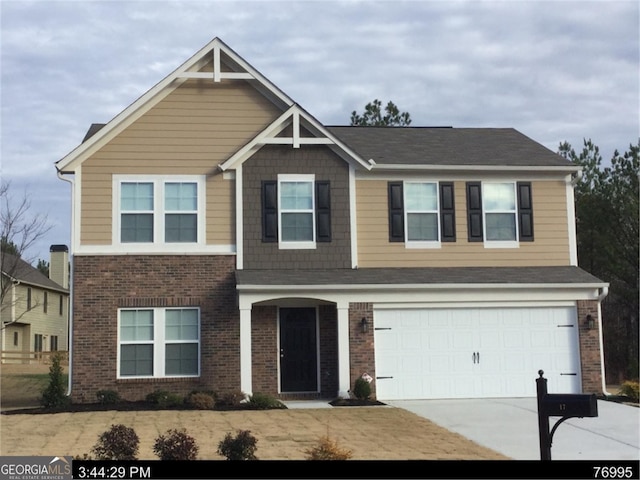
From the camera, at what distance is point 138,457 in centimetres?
1179

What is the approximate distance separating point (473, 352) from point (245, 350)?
565cm

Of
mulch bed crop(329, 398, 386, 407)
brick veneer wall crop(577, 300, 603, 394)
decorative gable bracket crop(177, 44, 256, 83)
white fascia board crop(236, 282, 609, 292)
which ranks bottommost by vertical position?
mulch bed crop(329, 398, 386, 407)

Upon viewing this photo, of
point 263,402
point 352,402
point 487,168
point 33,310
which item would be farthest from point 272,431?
point 33,310

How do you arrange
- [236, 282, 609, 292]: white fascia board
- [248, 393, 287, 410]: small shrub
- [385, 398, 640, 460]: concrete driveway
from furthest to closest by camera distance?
1. [236, 282, 609, 292]: white fascia board
2. [248, 393, 287, 410]: small shrub
3. [385, 398, 640, 460]: concrete driveway

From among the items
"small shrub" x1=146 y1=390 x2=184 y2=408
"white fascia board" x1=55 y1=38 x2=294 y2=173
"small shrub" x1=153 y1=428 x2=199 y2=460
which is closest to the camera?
"small shrub" x1=153 y1=428 x2=199 y2=460

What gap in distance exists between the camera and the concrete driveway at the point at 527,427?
13.1 metres

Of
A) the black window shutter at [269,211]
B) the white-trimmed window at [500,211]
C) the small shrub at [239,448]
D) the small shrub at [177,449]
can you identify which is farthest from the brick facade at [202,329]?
the small shrub at [177,449]

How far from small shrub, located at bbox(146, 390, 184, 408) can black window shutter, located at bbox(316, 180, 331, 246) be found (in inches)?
205

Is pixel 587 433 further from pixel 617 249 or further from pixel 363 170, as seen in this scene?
pixel 617 249

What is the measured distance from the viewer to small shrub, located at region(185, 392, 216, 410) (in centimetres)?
1838

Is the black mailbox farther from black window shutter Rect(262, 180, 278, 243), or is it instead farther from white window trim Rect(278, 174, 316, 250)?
black window shutter Rect(262, 180, 278, 243)

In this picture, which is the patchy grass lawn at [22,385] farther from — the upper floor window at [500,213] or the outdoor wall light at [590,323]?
the outdoor wall light at [590,323]

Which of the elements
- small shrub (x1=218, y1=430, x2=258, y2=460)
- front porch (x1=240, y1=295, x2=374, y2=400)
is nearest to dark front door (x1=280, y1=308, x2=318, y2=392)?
front porch (x1=240, y1=295, x2=374, y2=400)

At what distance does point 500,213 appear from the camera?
71.3 ft
